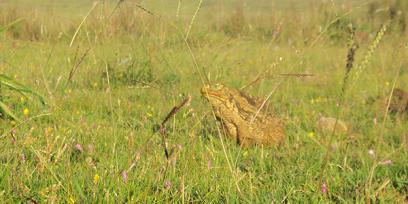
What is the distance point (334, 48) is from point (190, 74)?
459 centimetres

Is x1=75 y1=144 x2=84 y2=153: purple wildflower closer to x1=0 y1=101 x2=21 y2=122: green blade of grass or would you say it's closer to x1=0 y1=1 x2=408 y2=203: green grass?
x1=0 y1=1 x2=408 y2=203: green grass

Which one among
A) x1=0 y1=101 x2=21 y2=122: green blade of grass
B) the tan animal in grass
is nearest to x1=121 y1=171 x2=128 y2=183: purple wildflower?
x1=0 y1=101 x2=21 y2=122: green blade of grass

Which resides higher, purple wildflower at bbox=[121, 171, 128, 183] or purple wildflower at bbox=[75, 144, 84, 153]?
purple wildflower at bbox=[121, 171, 128, 183]

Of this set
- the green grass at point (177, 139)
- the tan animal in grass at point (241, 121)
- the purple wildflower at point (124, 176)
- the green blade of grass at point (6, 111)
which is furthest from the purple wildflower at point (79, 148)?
the tan animal in grass at point (241, 121)

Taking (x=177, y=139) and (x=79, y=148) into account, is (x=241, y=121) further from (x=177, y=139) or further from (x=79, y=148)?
(x=79, y=148)

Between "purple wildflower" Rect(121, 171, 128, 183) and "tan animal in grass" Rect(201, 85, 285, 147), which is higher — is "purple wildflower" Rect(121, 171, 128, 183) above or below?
above

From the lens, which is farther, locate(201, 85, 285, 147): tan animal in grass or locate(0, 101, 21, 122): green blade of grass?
locate(201, 85, 285, 147): tan animal in grass

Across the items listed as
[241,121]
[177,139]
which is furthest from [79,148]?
[241,121]

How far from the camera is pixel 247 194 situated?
2324mm

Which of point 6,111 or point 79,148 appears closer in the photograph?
point 79,148

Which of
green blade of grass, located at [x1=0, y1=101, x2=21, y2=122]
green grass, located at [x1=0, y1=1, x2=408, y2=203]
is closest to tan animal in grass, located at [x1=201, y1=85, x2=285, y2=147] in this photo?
green grass, located at [x1=0, y1=1, x2=408, y2=203]

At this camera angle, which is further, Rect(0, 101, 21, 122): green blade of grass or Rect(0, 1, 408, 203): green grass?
Rect(0, 101, 21, 122): green blade of grass

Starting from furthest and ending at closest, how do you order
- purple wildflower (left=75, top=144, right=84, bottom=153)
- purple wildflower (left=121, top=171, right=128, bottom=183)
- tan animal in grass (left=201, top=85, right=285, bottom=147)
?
tan animal in grass (left=201, top=85, right=285, bottom=147), purple wildflower (left=75, top=144, right=84, bottom=153), purple wildflower (left=121, top=171, right=128, bottom=183)

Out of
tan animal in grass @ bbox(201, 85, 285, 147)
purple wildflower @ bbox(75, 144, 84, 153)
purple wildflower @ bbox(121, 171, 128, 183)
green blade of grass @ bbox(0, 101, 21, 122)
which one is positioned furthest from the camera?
tan animal in grass @ bbox(201, 85, 285, 147)
